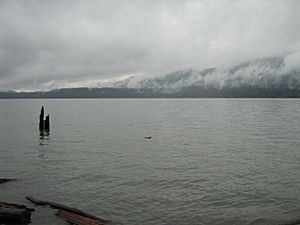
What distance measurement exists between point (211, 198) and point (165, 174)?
278 inches

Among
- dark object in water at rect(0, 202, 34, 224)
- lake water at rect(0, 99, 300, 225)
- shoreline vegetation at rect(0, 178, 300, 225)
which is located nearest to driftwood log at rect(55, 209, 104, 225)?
shoreline vegetation at rect(0, 178, 300, 225)

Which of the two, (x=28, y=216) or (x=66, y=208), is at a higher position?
(x=28, y=216)

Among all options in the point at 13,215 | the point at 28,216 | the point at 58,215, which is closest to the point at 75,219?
the point at 58,215

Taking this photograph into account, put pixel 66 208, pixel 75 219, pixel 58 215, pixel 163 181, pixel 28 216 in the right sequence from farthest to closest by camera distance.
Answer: pixel 163 181, pixel 66 208, pixel 58 215, pixel 28 216, pixel 75 219

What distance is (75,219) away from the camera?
54.1 ft

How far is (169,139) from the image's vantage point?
52.6 meters

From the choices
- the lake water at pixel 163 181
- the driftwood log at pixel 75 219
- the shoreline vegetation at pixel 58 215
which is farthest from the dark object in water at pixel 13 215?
the driftwood log at pixel 75 219

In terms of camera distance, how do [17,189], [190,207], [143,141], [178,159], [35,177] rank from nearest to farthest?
1. [190,207]
2. [17,189]
3. [35,177]
4. [178,159]
5. [143,141]

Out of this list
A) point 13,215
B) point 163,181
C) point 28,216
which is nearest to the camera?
point 13,215

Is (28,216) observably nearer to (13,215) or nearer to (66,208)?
(13,215)

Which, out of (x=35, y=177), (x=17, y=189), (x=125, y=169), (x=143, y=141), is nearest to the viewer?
(x=17, y=189)

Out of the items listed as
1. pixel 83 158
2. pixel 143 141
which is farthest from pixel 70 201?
pixel 143 141

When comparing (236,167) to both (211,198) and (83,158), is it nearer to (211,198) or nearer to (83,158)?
(211,198)

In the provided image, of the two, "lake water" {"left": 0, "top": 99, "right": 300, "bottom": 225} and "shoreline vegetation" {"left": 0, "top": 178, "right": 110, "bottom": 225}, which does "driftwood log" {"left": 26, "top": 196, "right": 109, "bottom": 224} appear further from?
"lake water" {"left": 0, "top": 99, "right": 300, "bottom": 225}
